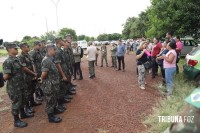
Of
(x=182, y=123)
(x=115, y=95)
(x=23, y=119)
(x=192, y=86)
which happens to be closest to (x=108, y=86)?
(x=115, y=95)

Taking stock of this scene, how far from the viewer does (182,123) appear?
2352mm

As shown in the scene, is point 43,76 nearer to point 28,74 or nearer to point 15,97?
point 15,97

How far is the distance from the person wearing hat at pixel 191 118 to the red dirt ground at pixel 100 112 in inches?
116

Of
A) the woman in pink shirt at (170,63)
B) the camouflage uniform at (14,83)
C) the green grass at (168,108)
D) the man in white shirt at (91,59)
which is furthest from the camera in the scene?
the man in white shirt at (91,59)

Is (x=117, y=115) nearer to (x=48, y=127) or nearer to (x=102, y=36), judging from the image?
(x=48, y=127)

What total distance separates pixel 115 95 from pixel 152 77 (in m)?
3.09

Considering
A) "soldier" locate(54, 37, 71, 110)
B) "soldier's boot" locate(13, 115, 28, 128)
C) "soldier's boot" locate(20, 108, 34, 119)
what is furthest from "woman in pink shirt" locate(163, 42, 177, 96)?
"soldier's boot" locate(13, 115, 28, 128)

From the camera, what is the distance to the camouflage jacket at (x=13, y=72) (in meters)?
5.68

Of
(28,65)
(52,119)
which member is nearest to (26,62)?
(28,65)

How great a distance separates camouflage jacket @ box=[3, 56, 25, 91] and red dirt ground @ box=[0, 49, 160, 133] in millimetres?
1028

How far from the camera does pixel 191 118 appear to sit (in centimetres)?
231

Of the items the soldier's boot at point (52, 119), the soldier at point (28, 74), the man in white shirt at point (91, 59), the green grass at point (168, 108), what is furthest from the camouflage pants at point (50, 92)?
the man in white shirt at point (91, 59)

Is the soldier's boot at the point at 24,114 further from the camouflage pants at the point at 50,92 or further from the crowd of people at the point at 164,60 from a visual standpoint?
the crowd of people at the point at 164,60

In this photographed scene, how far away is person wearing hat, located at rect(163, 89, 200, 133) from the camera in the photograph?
223 cm
